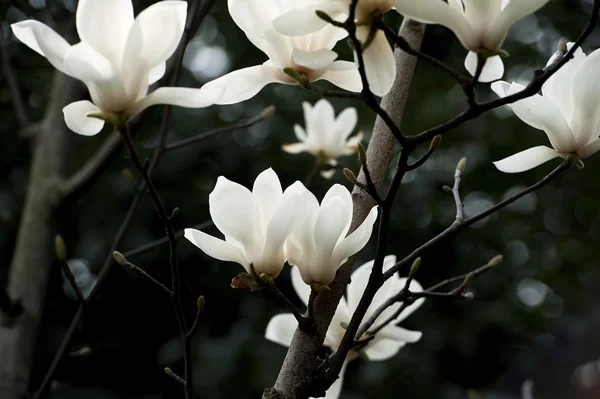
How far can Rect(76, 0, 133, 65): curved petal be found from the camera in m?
0.50

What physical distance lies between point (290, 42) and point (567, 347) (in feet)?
3.30

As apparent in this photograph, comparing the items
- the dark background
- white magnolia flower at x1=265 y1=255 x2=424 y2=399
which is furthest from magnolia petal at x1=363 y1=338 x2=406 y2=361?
the dark background

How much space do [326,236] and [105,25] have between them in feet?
0.79

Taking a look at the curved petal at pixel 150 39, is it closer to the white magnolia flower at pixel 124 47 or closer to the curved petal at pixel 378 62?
the white magnolia flower at pixel 124 47

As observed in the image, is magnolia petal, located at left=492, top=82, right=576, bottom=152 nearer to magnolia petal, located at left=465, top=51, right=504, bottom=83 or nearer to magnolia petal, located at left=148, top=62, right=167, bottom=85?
magnolia petal, located at left=465, top=51, right=504, bottom=83

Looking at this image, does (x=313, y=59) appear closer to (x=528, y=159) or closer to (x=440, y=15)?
(x=440, y=15)

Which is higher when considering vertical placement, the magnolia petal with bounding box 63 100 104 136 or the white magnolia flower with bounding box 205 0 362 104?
the white magnolia flower with bounding box 205 0 362 104

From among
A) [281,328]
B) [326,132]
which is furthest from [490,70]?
[326,132]

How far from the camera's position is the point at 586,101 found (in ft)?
1.90

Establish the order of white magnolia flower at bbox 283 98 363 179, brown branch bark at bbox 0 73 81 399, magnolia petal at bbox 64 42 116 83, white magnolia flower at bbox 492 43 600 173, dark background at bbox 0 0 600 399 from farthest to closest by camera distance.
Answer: dark background at bbox 0 0 600 399 → white magnolia flower at bbox 283 98 363 179 → brown branch bark at bbox 0 73 81 399 → white magnolia flower at bbox 492 43 600 173 → magnolia petal at bbox 64 42 116 83

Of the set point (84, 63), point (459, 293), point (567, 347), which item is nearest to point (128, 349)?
point (567, 347)

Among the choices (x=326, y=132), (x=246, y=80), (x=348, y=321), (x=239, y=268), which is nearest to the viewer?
(x=246, y=80)

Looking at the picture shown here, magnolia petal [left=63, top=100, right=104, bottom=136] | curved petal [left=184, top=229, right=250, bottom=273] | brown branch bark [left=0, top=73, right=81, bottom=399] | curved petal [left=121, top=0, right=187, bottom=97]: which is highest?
brown branch bark [left=0, top=73, right=81, bottom=399]

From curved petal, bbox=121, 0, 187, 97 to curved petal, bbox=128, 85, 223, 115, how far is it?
0.05 ft
